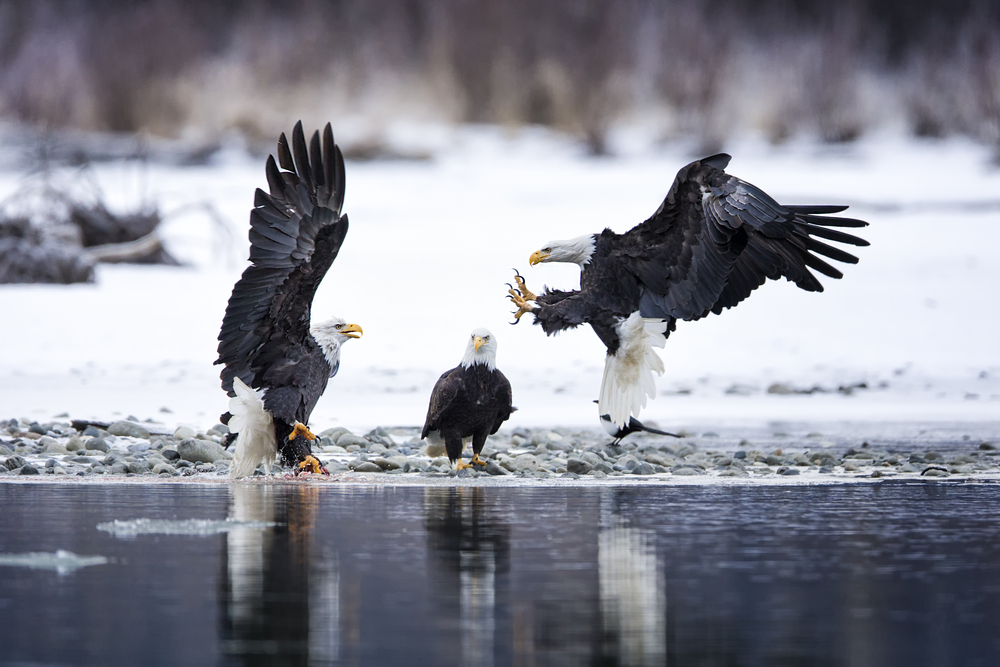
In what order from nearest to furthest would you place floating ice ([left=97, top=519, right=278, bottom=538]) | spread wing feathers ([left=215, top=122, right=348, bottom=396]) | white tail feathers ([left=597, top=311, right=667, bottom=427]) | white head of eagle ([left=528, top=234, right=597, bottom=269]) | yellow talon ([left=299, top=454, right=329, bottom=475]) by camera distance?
floating ice ([left=97, top=519, right=278, bottom=538]) → spread wing feathers ([left=215, top=122, right=348, bottom=396]) → yellow talon ([left=299, top=454, right=329, bottom=475]) → white head of eagle ([left=528, top=234, right=597, bottom=269]) → white tail feathers ([left=597, top=311, right=667, bottom=427])

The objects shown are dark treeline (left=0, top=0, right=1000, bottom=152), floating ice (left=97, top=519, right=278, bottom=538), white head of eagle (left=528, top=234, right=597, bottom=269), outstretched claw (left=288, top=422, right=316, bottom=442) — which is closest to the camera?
floating ice (left=97, top=519, right=278, bottom=538)

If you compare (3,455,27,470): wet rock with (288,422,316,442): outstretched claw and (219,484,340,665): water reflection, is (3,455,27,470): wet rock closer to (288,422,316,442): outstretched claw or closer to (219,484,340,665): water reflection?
(288,422,316,442): outstretched claw

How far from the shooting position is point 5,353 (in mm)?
11023

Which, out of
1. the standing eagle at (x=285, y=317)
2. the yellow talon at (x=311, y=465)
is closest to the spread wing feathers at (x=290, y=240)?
the standing eagle at (x=285, y=317)

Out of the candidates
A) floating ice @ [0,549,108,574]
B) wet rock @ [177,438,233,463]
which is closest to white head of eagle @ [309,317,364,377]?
wet rock @ [177,438,233,463]

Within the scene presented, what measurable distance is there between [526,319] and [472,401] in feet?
14.6

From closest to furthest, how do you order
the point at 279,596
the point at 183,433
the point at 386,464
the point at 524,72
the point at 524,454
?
the point at 279,596 → the point at 386,464 → the point at 524,454 → the point at 183,433 → the point at 524,72

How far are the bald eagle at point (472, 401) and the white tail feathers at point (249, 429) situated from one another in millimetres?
889

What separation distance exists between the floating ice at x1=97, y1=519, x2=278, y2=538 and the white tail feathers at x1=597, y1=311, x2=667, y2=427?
3.02 metres

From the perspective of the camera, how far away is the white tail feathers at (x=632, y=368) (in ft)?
25.3

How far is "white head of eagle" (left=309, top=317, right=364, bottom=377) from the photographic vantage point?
7.07 metres

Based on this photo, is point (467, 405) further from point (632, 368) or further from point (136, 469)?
point (136, 469)

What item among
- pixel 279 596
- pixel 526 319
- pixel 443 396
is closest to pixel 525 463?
pixel 443 396

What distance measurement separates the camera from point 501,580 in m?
4.04
